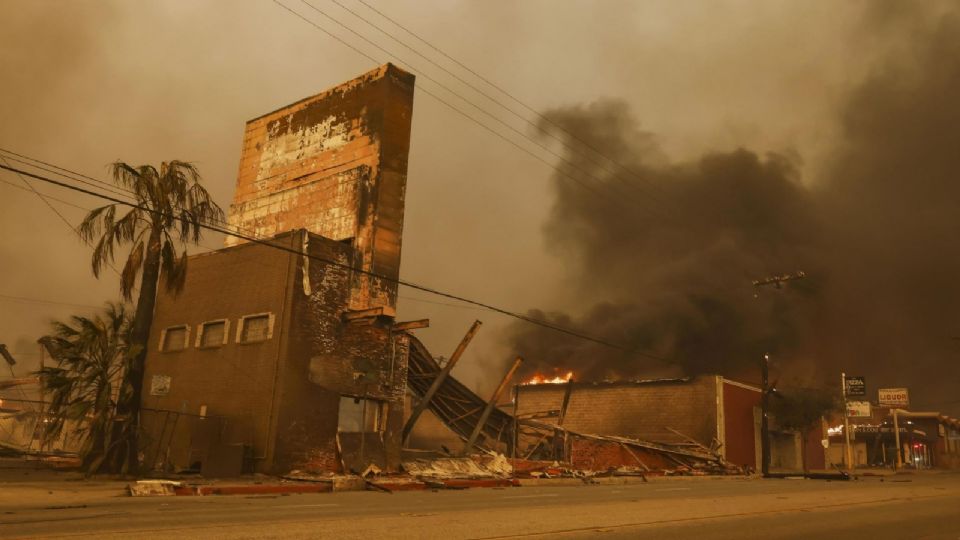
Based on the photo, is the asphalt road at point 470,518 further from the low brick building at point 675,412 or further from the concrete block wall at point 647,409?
the concrete block wall at point 647,409

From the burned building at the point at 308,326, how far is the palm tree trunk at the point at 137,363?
57 cm

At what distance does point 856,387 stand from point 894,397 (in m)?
17.9

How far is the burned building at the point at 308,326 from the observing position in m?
22.2

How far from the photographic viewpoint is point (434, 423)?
44.6 meters

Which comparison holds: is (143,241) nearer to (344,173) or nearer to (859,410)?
(344,173)

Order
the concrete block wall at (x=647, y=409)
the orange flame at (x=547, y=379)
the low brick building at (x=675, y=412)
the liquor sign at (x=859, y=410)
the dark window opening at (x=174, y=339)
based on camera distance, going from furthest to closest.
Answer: the liquor sign at (x=859, y=410) → the orange flame at (x=547, y=379) → the concrete block wall at (x=647, y=409) → the low brick building at (x=675, y=412) → the dark window opening at (x=174, y=339)

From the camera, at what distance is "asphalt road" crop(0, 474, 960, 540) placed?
8258 millimetres

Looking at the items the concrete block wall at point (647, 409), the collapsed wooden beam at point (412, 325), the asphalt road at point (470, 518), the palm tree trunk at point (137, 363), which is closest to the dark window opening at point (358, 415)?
the collapsed wooden beam at point (412, 325)

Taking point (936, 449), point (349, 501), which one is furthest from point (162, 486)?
point (936, 449)

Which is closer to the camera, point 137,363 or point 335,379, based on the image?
point 137,363

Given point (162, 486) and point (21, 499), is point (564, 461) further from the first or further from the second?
point (21, 499)

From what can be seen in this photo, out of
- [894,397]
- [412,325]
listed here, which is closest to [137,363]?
[412,325]

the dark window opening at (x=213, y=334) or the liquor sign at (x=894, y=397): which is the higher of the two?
the liquor sign at (x=894, y=397)

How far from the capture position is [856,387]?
42.6m
